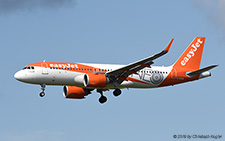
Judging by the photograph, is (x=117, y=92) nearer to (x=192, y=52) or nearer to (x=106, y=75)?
(x=106, y=75)

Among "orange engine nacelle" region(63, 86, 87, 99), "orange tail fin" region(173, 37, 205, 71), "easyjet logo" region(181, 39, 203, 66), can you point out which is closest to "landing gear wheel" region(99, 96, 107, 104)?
"orange engine nacelle" region(63, 86, 87, 99)

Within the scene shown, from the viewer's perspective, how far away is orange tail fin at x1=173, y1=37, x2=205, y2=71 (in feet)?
215

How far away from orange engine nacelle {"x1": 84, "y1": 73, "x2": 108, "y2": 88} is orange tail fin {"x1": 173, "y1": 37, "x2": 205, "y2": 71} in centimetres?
1105

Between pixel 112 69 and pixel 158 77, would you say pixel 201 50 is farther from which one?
pixel 112 69

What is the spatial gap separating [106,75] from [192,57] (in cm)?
1337

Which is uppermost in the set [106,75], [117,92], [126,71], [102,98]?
[126,71]

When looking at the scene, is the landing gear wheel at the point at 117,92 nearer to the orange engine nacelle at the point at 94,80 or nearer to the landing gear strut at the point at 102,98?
the orange engine nacelle at the point at 94,80

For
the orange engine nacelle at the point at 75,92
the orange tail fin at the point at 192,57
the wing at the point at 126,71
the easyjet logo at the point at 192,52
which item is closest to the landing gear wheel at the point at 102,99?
the orange engine nacelle at the point at 75,92

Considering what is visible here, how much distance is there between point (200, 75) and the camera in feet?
210

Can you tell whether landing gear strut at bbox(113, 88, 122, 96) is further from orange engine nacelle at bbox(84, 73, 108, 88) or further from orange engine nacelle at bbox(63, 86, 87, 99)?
orange engine nacelle at bbox(63, 86, 87, 99)

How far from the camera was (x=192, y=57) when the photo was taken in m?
66.8

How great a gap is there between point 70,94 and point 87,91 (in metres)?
2.03

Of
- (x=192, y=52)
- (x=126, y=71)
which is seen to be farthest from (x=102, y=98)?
(x=192, y=52)

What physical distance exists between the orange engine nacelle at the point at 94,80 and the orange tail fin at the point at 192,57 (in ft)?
36.3
